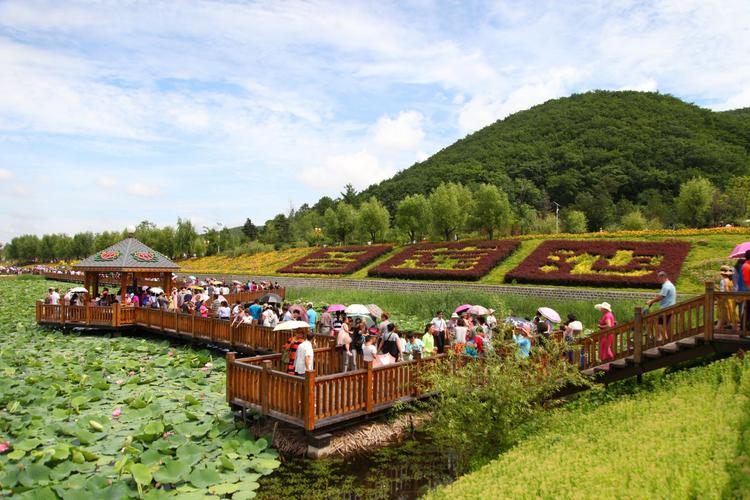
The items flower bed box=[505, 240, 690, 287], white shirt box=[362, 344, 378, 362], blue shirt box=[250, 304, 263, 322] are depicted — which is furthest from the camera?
flower bed box=[505, 240, 690, 287]

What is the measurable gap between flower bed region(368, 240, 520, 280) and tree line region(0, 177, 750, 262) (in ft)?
23.8

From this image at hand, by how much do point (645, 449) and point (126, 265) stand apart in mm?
20982

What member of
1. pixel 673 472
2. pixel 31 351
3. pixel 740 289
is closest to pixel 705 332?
pixel 740 289

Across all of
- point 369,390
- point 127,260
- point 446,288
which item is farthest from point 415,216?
point 369,390

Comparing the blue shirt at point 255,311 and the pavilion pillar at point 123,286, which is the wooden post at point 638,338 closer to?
the blue shirt at point 255,311

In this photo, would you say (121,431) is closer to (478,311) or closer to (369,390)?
(369,390)

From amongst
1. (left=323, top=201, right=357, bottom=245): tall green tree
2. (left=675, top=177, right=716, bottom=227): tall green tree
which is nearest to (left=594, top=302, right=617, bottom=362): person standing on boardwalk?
(left=675, top=177, right=716, bottom=227): tall green tree

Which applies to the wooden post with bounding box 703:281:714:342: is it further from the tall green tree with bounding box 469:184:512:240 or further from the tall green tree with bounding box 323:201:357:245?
the tall green tree with bounding box 323:201:357:245

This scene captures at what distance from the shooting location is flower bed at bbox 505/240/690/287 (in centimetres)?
2656

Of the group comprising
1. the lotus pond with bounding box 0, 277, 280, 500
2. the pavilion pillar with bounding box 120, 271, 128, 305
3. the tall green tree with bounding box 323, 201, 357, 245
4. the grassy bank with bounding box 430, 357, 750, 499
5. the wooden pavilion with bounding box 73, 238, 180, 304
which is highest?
the tall green tree with bounding box 323, 201, 357, 245

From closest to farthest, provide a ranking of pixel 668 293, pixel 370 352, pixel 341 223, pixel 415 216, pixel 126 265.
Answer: pixel 370 352 → pixel 668 293 → pixel 126 265 → pixel 415 216 → pixel 341 223

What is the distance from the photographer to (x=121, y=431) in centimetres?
1009

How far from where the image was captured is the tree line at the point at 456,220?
155 feet

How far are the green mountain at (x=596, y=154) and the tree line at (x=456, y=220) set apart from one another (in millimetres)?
5973
